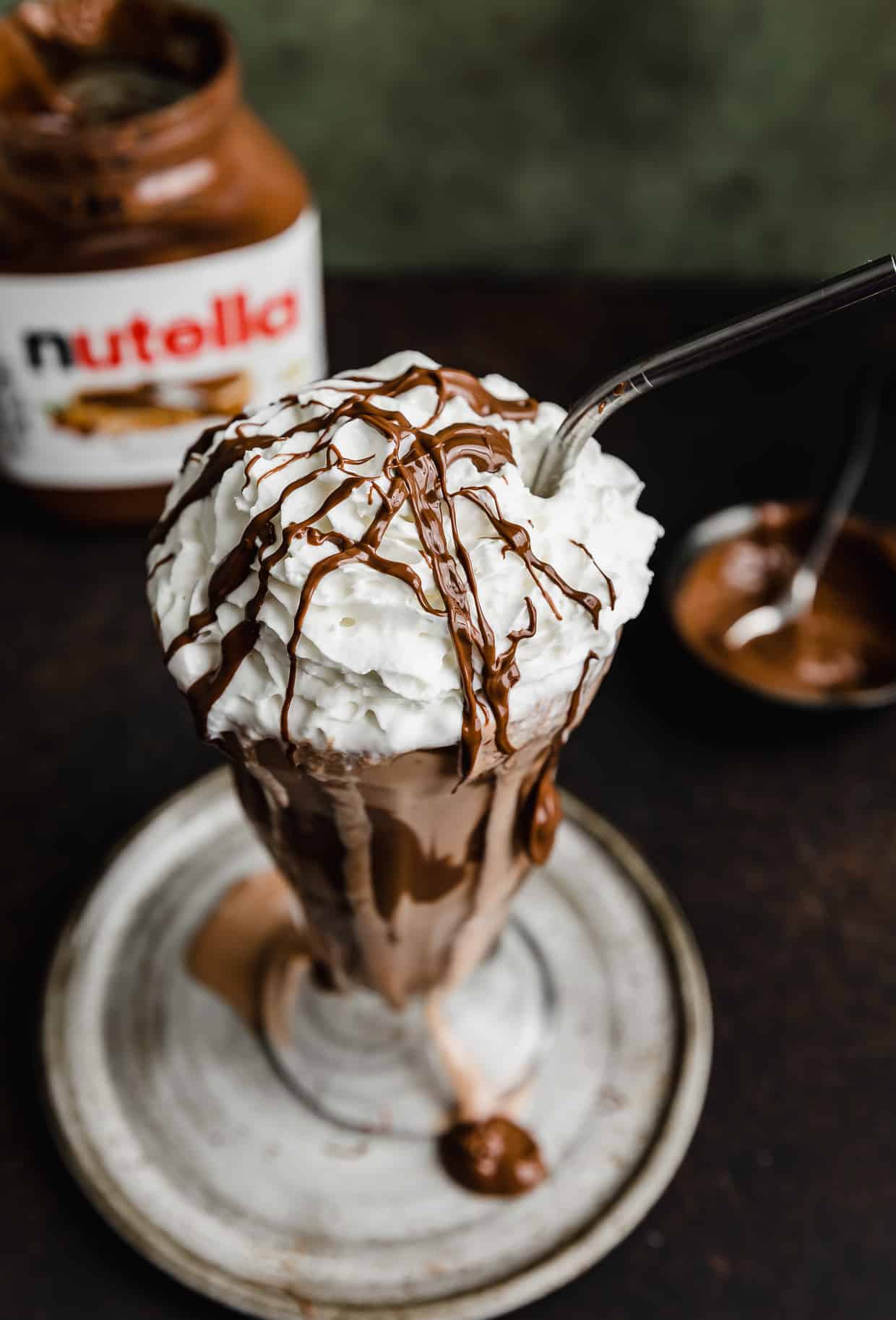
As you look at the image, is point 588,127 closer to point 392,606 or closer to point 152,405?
point 152,405

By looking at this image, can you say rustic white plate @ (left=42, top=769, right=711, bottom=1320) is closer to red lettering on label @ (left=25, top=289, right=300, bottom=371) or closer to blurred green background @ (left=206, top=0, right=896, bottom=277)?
red lettering on label @ (left=25, top=289, right=300, bottom=371)

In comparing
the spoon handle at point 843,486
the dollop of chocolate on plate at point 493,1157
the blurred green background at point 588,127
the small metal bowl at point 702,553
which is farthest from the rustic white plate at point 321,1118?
the blurred green background at point 588,127

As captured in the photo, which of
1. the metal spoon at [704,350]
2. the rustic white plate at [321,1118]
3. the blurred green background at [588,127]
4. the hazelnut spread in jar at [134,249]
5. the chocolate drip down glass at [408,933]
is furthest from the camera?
the blurred green background at [588,127]

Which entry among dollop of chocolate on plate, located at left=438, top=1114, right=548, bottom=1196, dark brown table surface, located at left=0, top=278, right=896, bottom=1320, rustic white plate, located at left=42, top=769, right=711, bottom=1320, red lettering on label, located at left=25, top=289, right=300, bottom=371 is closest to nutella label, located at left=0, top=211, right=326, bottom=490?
red lettering on label, located at left=25, top=289, right=300, bottom=371

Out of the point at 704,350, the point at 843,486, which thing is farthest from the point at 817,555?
the point at 704,350

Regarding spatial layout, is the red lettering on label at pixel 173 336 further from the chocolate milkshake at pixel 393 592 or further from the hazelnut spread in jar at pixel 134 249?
the chocolate milkshake at pixel 393 592

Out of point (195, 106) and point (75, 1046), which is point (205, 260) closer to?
point (195, 106)
